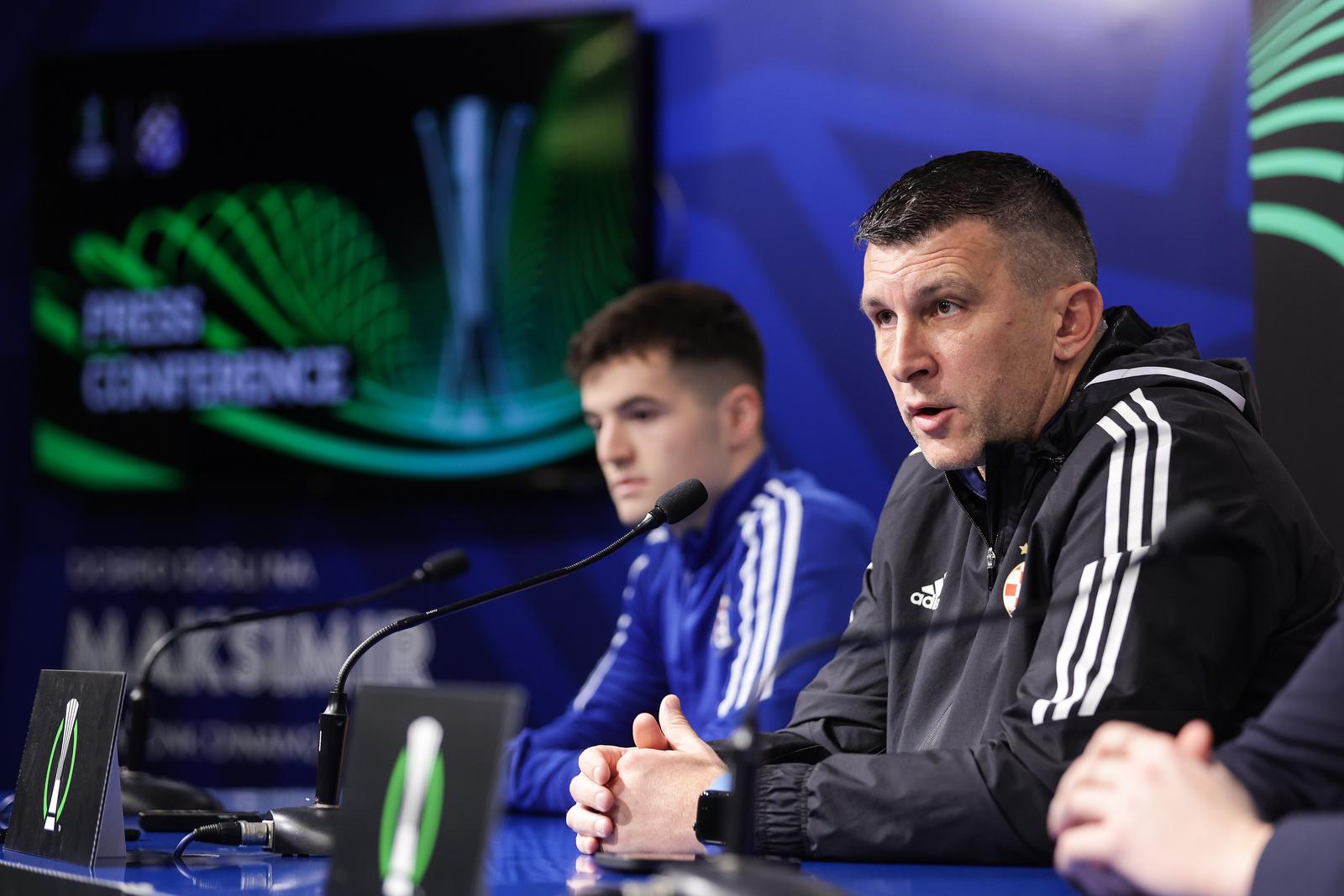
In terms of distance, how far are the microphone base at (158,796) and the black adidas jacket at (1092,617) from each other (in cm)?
88

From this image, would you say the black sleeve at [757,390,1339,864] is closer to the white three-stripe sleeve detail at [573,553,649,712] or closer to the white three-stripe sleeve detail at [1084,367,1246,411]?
the white three-stripe sleeve detail at [1084,367,1246,411]

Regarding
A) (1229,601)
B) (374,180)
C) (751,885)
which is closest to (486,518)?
(374,180)

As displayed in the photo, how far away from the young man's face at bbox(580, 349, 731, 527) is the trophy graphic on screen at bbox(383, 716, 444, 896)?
1.74 metres

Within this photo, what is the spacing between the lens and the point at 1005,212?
180 cm

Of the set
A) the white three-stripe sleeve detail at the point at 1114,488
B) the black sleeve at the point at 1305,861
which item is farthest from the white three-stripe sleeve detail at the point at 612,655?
the black sleeve at the point at 1305,861

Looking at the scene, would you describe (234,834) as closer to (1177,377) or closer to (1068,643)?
(1068,643)

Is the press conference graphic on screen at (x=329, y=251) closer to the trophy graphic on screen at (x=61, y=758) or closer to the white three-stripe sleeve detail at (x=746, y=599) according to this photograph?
the white three-stripe sleeve detail at (x=746, y=599)

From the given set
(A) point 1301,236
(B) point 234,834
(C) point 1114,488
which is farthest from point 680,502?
(A) point 1301,236

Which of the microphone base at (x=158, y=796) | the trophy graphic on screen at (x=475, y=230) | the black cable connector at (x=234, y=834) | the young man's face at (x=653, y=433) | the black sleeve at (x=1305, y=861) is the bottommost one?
the microphone base at (x=158, y=796)

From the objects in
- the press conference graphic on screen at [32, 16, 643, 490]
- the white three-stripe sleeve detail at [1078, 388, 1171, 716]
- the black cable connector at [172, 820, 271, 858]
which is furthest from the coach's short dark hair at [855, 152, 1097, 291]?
the press conference graphic on screen at [32, 16, 643, 490]

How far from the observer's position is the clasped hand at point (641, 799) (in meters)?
1.62

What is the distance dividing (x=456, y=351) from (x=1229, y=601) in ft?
8.39

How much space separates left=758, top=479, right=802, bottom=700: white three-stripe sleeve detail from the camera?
254 centimetres

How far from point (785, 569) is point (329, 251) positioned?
1778mm
